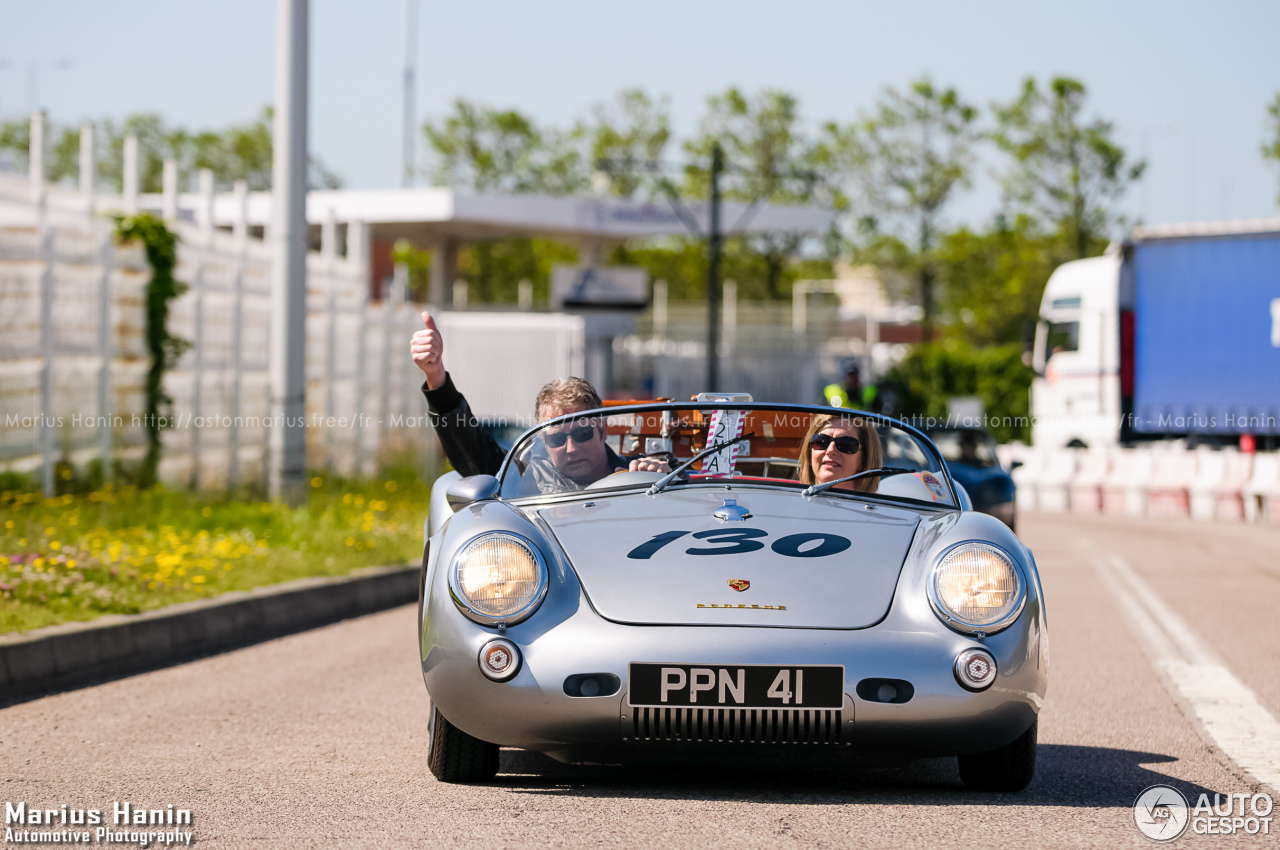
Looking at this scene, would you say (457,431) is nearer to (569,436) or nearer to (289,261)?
(569,436)

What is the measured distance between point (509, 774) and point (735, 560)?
1053 millimetres

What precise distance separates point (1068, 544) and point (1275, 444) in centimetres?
789

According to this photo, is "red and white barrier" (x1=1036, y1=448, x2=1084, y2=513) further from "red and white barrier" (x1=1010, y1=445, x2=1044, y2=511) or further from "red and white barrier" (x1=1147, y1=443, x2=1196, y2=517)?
"red and white barrier" (x1=1147, y1=443, x2=1196, y2=517)

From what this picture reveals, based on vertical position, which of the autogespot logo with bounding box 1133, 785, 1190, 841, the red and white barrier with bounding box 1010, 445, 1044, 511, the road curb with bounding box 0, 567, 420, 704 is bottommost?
the red and white barrier with bounding box 1010, 445, 1044, 511

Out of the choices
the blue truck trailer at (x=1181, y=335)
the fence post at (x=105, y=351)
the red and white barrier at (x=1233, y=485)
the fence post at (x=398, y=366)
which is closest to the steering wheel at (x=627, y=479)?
the fence post at (x=105, y=351)

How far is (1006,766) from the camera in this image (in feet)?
15.5

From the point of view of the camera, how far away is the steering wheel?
5203 millimetres

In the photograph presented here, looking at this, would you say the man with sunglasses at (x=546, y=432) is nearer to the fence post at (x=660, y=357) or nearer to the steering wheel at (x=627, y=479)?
the steering wheel at (x=627, y=479)

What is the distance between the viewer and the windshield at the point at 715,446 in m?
5.39

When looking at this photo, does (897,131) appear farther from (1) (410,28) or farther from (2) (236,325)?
(2) (236,325)

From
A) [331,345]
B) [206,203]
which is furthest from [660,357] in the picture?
[206,203]

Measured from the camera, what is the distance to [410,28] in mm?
71688

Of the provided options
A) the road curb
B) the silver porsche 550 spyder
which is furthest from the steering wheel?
the road curb

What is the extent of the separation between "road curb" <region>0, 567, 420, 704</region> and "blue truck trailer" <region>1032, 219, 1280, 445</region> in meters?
16.4
